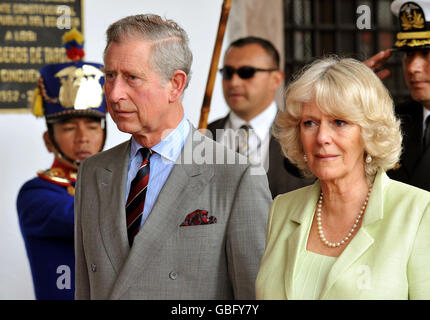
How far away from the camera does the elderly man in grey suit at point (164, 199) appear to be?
2078 millimetres

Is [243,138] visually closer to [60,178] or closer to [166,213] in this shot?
[60,178]

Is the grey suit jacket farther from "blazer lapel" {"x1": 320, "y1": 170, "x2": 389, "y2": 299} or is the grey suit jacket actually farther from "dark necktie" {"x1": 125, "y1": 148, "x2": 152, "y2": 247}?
"blazer lapel" {"x1": 320, "y1": 170, "x2": 389, "y2": 299}

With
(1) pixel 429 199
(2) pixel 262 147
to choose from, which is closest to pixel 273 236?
(1) pixel 429 199

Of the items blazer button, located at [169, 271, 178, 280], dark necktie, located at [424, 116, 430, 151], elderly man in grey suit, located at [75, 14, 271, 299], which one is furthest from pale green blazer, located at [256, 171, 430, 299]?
dark necktie, located at [424, 116, 430, 151]

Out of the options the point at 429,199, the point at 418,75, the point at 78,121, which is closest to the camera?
the point at 429,199

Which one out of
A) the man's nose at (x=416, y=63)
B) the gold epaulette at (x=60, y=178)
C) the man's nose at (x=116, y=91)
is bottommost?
the gold epaulette at (x=60, y=178)

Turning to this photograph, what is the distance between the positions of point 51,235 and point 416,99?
5.65ft

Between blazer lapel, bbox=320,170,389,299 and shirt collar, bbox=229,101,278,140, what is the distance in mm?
2150

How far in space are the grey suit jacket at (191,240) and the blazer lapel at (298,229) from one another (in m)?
0.10

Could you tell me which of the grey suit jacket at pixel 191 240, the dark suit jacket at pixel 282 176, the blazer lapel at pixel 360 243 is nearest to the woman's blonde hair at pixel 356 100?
the blazer lapel at pixel 360 243

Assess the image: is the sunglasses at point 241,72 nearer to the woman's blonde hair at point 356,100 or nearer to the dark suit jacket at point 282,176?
the dark suit jacket at point 282,176

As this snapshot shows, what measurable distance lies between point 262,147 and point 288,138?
1.85 metres

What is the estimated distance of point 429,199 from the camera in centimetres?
188

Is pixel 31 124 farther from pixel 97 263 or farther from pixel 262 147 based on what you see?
pixel 97 263
